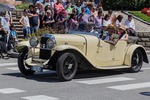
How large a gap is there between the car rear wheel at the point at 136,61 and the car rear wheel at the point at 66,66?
2.56 m

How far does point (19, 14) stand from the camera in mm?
23719

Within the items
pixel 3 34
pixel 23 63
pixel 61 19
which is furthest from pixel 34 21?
pixel 23 63

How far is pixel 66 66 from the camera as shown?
Result: 469 inches

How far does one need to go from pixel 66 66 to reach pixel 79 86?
784 millimetres

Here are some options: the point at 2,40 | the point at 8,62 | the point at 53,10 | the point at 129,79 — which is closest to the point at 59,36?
the point at 129,79

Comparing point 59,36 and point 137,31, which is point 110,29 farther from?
point 137,31

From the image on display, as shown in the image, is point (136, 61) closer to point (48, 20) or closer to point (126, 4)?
point (48, 20)

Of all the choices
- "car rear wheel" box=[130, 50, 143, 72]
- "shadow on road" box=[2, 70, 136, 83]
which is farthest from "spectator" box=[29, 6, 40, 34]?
"car rear wheel" box=[130, 50, 143, 72]

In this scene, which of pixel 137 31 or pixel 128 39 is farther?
pixel 137 31

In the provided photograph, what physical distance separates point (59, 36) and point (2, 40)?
608 cm

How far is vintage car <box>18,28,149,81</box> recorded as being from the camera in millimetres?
11891

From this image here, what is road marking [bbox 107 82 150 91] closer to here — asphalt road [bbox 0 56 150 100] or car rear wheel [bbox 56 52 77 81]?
asphalt road [bbox 0 56 150 100]

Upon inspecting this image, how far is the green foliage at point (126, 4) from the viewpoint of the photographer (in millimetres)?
27812

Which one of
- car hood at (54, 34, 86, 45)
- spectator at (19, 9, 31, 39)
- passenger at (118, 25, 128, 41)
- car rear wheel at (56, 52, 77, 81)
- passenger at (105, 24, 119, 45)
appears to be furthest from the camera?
spectator at (19, 9, 31, 39)
